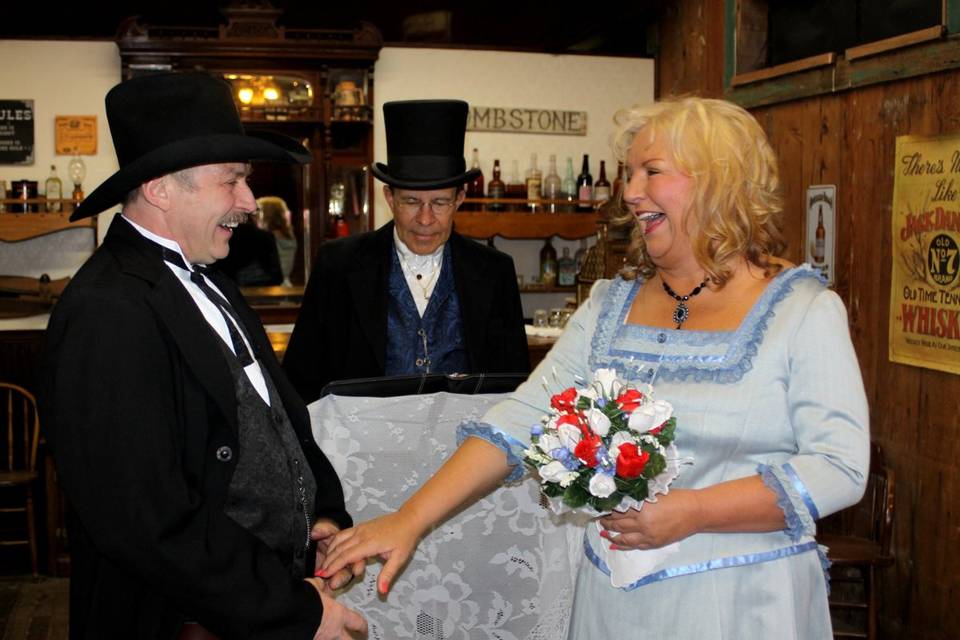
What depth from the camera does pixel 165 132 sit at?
191 cm

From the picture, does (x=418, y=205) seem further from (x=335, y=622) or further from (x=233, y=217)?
(x=335, y=622)

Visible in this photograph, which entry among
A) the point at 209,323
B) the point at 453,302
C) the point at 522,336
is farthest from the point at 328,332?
the point at 209,323

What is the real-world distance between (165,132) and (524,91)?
5.79 metres

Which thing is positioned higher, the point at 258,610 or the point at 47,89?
the point at 47,89

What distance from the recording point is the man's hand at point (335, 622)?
1.86 metres


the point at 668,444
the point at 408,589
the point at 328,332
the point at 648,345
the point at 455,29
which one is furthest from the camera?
the point at 455,29

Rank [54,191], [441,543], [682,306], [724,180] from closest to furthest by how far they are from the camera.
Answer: [724,180] < [682,306] < [441,543] < [54,191]

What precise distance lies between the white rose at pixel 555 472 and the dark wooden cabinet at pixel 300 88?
5.54m

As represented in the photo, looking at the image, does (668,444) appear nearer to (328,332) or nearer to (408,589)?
(408,589)

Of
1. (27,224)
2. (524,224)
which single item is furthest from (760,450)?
(27,224)

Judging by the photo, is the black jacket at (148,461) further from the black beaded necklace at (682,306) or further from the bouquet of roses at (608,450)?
A: the black beaded necklace at (682,306)

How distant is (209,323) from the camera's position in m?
1.94

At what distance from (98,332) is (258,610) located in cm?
55

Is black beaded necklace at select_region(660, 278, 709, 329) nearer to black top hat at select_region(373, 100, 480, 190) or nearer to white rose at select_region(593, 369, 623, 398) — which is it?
white rose at select_region(593, 369, 623, 398)
